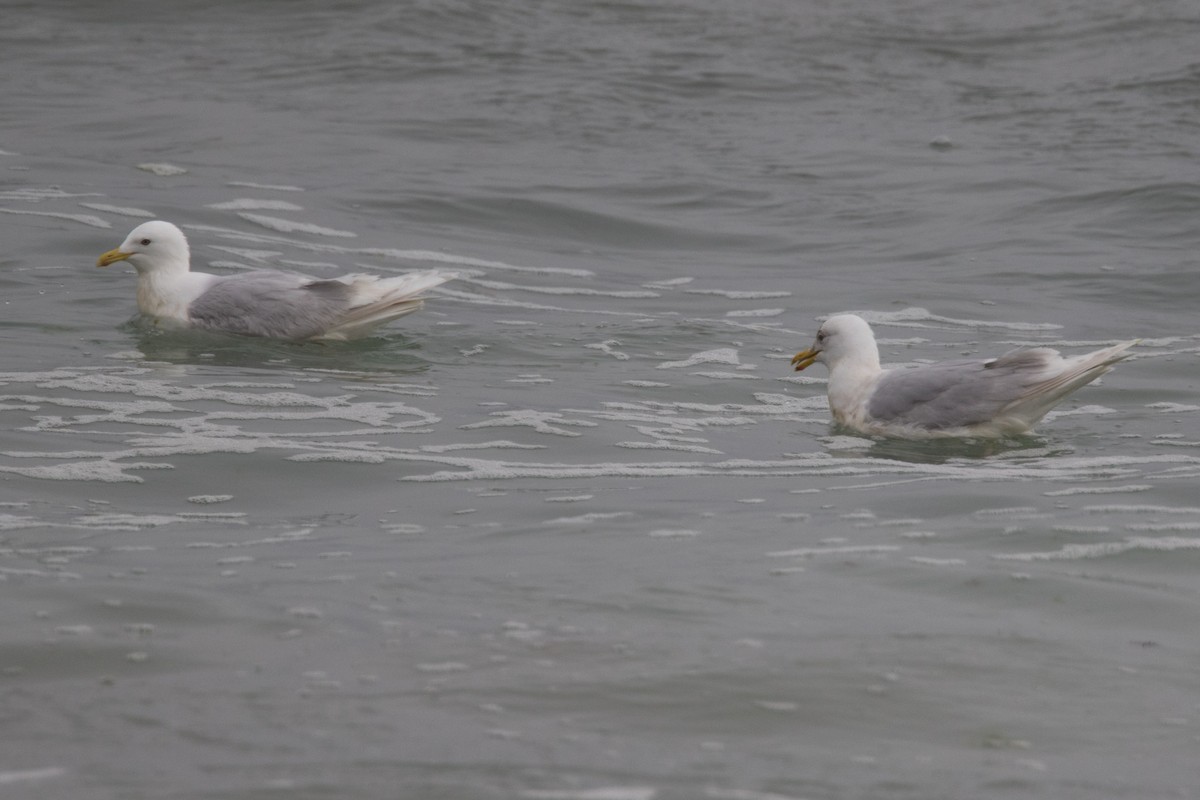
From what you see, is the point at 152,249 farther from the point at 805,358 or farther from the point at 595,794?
the point at 595,794

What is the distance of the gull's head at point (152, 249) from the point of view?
11.9m

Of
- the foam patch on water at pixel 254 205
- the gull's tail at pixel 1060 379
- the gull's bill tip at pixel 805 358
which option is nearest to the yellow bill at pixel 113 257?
the foam patch on water at pixel 254 205

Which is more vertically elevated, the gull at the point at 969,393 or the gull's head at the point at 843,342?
the gull's head at the point at 843,342

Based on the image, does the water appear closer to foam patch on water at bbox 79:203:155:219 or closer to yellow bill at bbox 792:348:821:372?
foam patch on water at bbox 79:203:155:219

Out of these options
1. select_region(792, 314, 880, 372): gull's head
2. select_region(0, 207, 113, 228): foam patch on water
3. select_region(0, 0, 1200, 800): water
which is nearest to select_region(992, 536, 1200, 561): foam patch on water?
select_region(0, 0, 1200, 800): water

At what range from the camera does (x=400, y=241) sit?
15258 millimetres

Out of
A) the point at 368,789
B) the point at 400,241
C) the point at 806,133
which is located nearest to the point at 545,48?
the point at 806,133

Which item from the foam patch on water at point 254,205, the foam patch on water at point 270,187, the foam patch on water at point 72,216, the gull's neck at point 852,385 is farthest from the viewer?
the foam patch on water at point 270,187

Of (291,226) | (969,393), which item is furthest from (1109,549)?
(291,226)

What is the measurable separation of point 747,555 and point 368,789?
2687 millimetres

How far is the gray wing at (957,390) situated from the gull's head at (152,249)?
504cm

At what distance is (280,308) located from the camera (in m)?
11.5

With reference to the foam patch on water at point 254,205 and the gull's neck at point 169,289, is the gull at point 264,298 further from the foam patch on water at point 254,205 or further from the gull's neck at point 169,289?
the foam patch on water at point 254,205

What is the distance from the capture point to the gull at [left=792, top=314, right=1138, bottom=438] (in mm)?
9242
